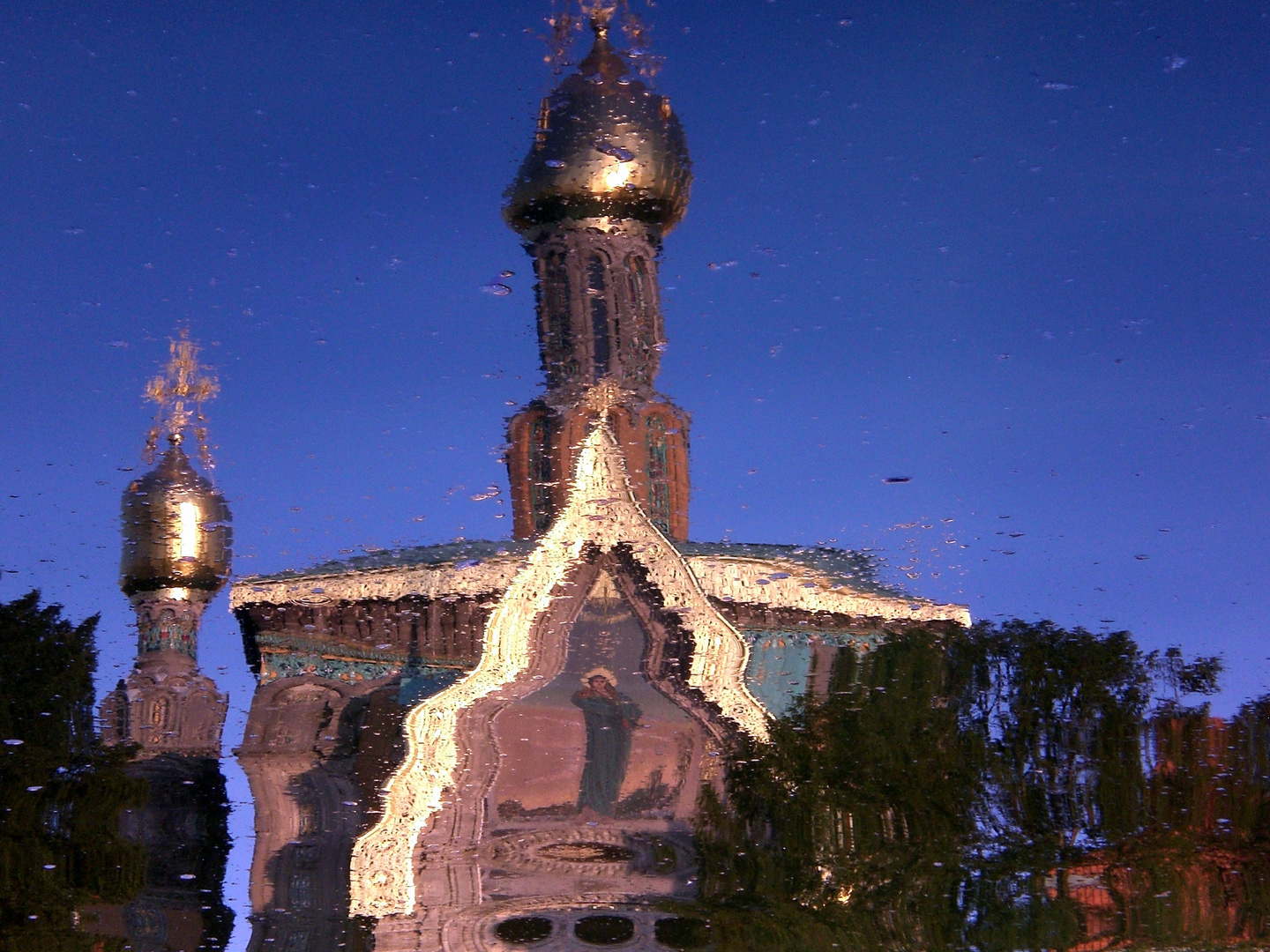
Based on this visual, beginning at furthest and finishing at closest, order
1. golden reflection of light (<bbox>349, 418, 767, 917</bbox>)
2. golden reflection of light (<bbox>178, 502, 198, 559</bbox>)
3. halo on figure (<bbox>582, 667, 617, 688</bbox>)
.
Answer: golden reflection of light (<bbox>178, 502, 198, 559</bbox>)
halo on figure (<bbox>582, 667, 617, 688</bbox>)
golden reflection of light (<bbox>349, 418, 767, 917</bbox>)

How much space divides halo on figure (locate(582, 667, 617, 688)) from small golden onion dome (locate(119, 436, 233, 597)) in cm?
101

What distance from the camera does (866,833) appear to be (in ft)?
11.5

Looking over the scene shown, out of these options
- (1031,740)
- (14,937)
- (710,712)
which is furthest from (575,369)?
(14,937)

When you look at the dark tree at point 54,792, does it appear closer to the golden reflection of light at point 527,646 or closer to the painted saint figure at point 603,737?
the golden reflection of light at point 527,646

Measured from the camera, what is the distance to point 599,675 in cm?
331

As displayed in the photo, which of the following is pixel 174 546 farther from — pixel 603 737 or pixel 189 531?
pixel 603 737

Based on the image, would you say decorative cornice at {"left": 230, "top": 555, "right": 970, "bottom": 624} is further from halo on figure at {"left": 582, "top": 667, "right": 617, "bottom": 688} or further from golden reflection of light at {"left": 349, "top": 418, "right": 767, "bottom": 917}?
halo on figure at {"left": 582, "top": 667, "right": 617, "bottom": 688}

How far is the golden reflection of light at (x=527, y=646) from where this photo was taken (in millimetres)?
3084

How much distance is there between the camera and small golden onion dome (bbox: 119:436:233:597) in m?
3.73

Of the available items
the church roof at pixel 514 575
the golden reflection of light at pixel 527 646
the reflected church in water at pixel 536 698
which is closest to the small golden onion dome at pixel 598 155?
the reflected church in water at pixel 536 698

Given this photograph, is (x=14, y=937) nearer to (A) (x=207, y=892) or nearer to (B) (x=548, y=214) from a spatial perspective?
(A) (x=207, y=892)

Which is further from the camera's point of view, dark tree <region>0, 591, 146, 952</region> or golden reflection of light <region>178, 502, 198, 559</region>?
golden reflection of light <region>178, 502, 198, 559</region>

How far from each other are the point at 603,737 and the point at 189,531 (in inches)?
47.7

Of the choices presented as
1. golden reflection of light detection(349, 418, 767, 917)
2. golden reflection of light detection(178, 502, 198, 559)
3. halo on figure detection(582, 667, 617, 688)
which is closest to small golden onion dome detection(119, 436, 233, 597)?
golden reflection of light detection(178, 502, 198, 559)
